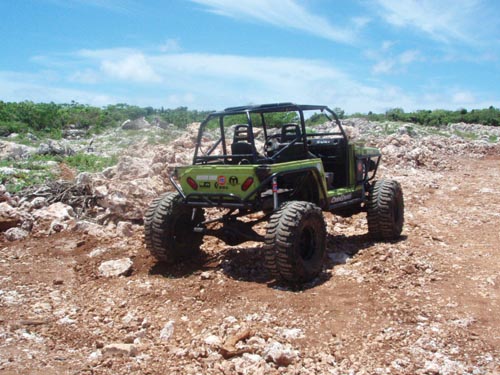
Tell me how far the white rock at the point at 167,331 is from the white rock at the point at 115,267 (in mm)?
1816

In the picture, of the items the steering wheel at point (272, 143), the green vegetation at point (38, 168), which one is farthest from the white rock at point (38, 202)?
the steering wheel at point (272, 143)

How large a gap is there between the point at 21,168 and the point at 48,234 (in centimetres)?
439

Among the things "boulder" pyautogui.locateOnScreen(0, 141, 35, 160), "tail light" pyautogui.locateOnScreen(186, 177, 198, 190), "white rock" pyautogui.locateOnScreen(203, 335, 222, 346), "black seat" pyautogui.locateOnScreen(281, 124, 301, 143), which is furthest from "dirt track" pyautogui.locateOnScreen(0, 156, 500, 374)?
"boulder" pyautogui.locateOnScreen(0, 141, 35, 160)

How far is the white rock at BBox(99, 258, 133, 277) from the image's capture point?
6.39 metres

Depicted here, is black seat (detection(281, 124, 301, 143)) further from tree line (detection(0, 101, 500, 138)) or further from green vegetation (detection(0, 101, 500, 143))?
tree line (detection(0, 101, 500, 138))

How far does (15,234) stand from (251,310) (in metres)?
4.76

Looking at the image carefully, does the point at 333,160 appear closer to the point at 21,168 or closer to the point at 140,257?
the point at 140,257

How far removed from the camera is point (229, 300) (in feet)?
17.6

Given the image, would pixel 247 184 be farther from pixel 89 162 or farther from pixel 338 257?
pixel 89 162

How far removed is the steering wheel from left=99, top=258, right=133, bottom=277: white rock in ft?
7.14

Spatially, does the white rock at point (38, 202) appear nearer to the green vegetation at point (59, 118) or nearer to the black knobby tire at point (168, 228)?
the black knobby tire at point (168, 228)

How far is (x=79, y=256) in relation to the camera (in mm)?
7316

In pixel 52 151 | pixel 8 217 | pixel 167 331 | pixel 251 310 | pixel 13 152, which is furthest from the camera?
pixel 52 151

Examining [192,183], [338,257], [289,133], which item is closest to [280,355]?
[192,183]
